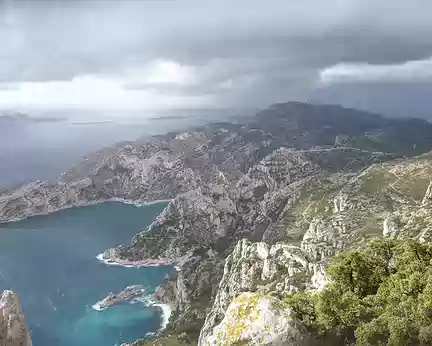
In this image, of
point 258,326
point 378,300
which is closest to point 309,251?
point 378,300

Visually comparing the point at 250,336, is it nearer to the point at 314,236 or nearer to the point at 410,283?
the point at 410,283

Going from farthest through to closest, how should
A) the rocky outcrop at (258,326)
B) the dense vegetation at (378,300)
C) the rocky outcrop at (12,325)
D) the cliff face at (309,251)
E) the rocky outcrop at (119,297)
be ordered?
the rocky outcrop at (119,297), the rocky outcrop at (12,325), the dense vegetation at (378,300), the cliff face at (309,251), the rocky outcrop at (258,326)

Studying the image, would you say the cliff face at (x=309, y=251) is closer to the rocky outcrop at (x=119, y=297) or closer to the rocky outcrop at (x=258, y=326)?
the rocky outcrop at (x=258, y=326)

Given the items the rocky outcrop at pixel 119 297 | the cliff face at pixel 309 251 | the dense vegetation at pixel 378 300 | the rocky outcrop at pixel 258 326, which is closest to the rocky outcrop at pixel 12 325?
the cliff face at pixel 309 251

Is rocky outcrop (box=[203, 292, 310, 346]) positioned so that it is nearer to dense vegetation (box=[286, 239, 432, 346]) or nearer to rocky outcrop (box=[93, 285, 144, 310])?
dense vegetation (box=[286, 239, 432, 346])

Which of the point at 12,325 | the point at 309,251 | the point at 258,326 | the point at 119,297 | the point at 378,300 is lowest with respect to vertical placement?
the point at 119,297

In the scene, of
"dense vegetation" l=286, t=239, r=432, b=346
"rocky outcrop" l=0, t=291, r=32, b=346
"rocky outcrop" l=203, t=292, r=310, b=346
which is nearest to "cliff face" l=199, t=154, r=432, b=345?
"rocky outcrop" l=203, t=292, r=310, b=346

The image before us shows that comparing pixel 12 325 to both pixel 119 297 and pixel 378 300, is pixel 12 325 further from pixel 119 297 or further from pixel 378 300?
pixel 119 297
